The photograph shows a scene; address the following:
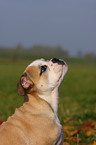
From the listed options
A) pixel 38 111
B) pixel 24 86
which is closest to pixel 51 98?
pixel 38 111

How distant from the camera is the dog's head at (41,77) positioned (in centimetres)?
330

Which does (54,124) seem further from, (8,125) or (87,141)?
(87,141)

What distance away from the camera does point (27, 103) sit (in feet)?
10.5

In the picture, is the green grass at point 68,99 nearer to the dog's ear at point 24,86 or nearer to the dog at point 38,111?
the dog at point 38,111

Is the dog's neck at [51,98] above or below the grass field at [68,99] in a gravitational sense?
above

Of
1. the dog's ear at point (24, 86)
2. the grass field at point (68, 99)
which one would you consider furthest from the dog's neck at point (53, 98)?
the grass field at point (68, 99)

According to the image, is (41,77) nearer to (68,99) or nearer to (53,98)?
(53,98)

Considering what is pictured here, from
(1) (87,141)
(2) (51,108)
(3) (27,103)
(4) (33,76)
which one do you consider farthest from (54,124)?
(1) (87,141)

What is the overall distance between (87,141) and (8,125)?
187cm

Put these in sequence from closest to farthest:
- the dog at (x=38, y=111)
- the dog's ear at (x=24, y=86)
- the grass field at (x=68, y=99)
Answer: the dog at (x=38, y=111)
the dog's ear at (x=24, y=86)
the grass field at (x=68, y=99)

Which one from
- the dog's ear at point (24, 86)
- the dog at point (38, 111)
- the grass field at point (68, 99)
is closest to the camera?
the dog at point (38, 111)

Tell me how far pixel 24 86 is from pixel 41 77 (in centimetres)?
33

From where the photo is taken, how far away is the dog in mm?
2773

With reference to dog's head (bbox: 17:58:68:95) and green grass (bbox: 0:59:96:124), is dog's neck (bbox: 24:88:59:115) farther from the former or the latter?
green grass (bbox: 0:59:96:124)
